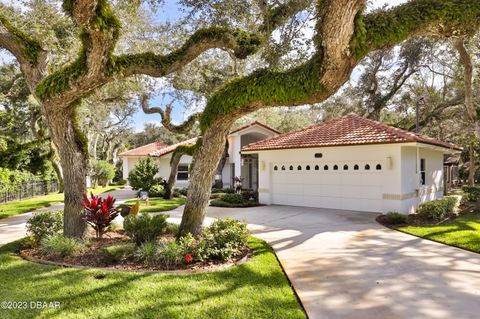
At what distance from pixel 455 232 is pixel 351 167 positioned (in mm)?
4867

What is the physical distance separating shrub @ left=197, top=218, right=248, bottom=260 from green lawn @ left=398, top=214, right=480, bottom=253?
5157 millimetres

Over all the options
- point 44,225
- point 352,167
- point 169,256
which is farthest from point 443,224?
point 44,225

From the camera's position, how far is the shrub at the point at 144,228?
7199mm

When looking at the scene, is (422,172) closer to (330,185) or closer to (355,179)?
(355,179)

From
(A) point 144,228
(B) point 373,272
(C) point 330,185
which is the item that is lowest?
(B) point 373,272

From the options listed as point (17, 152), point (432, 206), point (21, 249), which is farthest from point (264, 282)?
point (17, 152)

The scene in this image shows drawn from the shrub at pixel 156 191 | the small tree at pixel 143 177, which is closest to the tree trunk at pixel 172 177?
the shrub at pixel 156 191

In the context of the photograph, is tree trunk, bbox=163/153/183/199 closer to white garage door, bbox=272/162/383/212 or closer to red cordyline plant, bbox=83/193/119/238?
white garage door, bbox=272/162/383/212

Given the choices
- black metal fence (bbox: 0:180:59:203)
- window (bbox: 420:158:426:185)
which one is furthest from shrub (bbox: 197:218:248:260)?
black metal fence (bbox: 0:180:59:203)

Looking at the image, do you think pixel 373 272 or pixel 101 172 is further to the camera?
pixel 101 172

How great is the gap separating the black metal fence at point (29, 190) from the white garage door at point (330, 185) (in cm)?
1458

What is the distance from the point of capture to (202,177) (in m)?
7.30

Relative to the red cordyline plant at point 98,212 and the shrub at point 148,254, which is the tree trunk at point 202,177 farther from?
the red cordyline plant at point 98,212

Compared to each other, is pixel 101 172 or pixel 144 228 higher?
pixel 101 172
